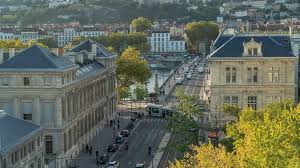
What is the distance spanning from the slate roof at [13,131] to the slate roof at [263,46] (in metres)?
21.2

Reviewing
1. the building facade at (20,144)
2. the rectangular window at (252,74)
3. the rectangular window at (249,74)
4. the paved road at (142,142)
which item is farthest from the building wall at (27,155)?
the rectangular window at (252,74)

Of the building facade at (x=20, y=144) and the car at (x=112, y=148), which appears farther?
the car at (x=112, y=148)

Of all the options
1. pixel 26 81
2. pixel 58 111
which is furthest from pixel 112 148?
pixel 26 81

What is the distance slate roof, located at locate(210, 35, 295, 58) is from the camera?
61812 mm

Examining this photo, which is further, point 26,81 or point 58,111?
point 26,81

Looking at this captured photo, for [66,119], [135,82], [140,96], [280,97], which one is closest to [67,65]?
[66,119]

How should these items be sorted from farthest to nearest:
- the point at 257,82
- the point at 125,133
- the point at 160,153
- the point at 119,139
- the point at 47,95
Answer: the point at 125,133
the point at 119,139
the point at 257,82
the point at 160,153
the point at 47,95

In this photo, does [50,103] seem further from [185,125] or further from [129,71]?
[129,71]

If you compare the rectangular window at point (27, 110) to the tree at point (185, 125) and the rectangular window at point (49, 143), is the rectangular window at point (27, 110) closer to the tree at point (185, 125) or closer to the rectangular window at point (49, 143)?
the rectangular window at point (49, 143)

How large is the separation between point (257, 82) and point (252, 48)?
3.34m

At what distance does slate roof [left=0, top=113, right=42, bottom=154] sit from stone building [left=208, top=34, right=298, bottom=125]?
20107 mm

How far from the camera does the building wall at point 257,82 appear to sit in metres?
61.6

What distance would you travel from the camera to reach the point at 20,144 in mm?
44906

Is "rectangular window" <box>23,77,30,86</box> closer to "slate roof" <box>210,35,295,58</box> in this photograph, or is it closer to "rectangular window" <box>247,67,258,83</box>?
"slate roof" <box>210,35,295,58</box>
